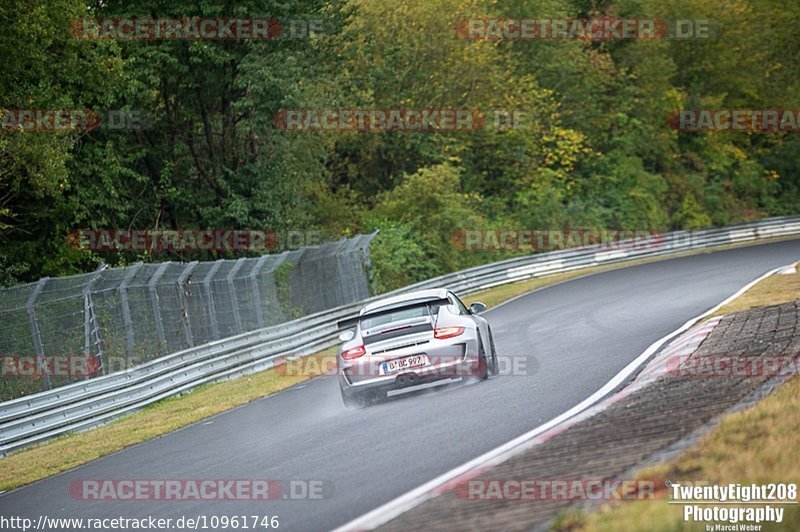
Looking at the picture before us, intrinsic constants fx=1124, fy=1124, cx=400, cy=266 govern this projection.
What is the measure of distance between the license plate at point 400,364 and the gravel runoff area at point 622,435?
2.73 meters

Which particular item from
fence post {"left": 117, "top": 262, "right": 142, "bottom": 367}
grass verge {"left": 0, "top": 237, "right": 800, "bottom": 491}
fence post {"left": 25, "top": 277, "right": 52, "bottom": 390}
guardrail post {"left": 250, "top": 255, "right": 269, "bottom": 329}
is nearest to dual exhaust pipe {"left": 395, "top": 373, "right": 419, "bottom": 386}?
grass verge {"left": 0, "top": 237, "right": 800, "bottom": 491}

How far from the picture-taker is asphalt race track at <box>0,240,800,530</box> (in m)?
9.00

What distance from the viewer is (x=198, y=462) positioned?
11625mm

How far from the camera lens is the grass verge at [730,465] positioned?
598 cm

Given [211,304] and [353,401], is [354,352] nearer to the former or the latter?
[353,401]

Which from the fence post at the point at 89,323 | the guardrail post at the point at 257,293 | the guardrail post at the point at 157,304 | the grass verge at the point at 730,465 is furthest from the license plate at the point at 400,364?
the guardrail post at the point at 257,293

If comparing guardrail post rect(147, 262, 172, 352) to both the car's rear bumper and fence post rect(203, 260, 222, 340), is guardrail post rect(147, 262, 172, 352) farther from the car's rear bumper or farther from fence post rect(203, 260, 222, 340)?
the car's rear bumper

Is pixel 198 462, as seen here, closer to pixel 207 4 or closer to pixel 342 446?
pixel 342 446

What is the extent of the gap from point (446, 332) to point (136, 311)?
791cm

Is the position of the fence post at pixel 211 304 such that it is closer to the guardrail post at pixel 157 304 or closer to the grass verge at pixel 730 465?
the guardrail post at pixel 157 304

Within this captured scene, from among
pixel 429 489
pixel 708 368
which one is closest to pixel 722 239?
pixel 708 368

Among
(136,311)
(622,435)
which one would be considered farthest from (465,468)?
(136,311)

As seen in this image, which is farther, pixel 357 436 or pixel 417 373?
pixel 417 373

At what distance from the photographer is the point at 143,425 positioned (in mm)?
16219
